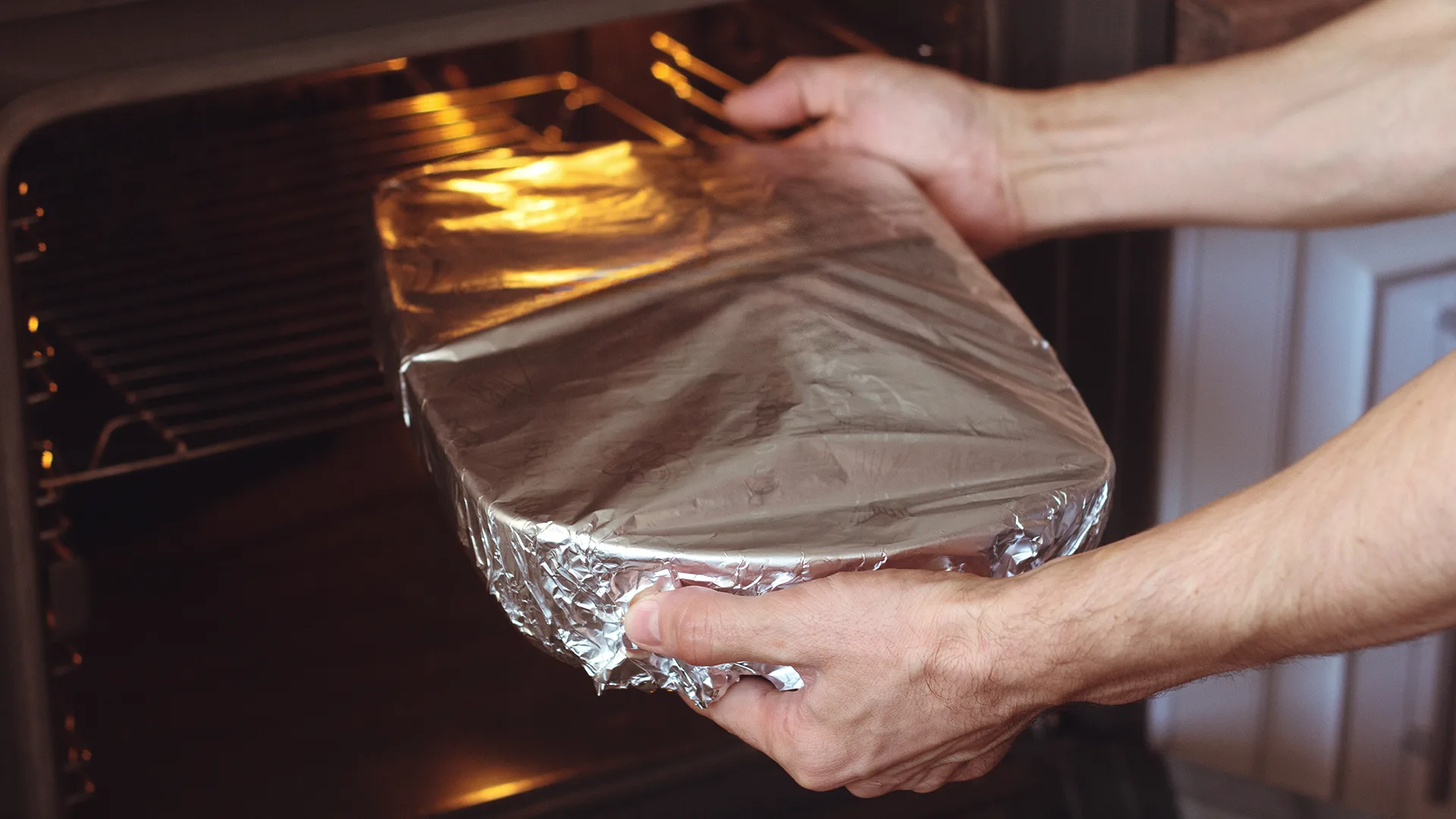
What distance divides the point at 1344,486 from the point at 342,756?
2.29 feet

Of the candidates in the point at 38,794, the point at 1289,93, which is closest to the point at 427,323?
the point at 38,794

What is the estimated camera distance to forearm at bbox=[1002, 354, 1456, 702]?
0.50 meters

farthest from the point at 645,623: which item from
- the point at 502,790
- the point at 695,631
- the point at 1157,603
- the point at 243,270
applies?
the point at 243,270

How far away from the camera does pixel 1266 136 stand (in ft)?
2.76

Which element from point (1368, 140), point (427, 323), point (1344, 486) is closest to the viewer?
point (1344, 486)

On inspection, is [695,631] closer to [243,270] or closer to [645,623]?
[645,623]

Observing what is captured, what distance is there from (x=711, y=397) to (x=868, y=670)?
5.7 inches

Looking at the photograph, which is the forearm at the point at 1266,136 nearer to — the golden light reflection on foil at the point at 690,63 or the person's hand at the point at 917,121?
the person's hand at the point at 917,121

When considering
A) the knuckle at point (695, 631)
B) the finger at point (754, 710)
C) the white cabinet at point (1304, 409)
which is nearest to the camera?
the knuckle at point (695, 631)

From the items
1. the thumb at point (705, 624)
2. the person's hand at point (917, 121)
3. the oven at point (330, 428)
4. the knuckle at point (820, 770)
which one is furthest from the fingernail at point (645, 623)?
the person's hand at point (917, 121)

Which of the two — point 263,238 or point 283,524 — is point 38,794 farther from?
point 263,238

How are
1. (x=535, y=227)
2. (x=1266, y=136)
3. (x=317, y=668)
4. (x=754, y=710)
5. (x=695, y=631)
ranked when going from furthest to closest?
(x=317, y=668)
(x=1266, y=136)
(x=535, y=227)
(x=754, y=710)
(x=695, y=631)

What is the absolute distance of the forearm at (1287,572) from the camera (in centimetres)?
50

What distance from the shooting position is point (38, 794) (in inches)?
26.1
